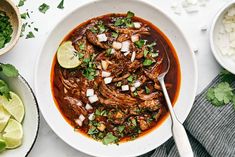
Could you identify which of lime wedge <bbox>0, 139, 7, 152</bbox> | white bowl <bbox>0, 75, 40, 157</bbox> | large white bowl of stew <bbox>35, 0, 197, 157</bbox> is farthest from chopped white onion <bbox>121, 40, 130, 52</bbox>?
lime wedge <bbox>0, 139, 7, 152</bbox>

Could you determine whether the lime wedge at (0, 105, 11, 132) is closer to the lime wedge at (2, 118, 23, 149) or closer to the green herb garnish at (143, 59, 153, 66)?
the lime wedge at (2, 118, 23, 149)

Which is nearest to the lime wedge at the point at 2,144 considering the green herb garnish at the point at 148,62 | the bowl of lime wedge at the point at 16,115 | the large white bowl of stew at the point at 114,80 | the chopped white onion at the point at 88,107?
the bowl of lime wedge at the point at 16,115

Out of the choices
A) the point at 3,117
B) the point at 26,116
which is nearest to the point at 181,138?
the point at 26,116

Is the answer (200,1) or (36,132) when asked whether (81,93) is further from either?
(200,1)

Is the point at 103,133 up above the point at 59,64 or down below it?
below

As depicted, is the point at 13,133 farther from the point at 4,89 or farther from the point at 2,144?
the point at 4,89

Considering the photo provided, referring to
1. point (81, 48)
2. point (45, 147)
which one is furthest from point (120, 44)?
point (45, 147)

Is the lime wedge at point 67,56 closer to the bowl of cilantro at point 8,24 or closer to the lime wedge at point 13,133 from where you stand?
the bowl of cilantro at point 8,24
